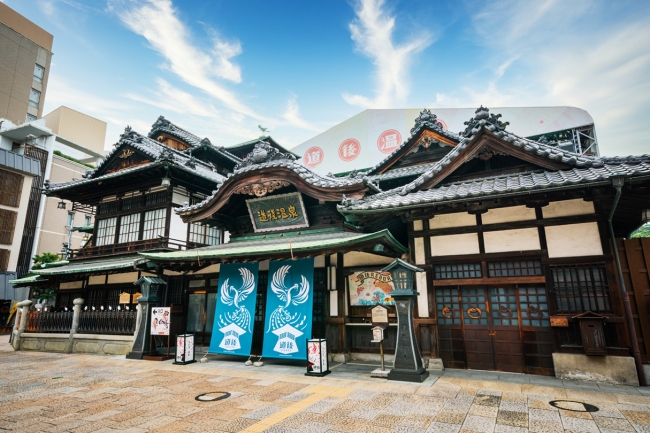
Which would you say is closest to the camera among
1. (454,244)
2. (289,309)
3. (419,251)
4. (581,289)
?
(581,289)

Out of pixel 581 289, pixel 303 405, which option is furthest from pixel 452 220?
pixel 303 405

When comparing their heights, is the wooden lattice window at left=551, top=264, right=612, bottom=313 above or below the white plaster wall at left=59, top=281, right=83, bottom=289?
below

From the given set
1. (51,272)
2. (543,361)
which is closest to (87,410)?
(543,361)

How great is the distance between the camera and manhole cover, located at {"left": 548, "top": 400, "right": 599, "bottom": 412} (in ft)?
21.2

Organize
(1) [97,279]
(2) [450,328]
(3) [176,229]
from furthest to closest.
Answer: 1. (1) [97,279]
2. (3) [176,229]
3. (2) [450,328]

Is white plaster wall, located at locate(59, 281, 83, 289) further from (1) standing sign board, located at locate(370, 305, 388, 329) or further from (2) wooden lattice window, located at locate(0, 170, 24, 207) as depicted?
(2) wooden lattice window, located at locate(0, 170, 24, 207)

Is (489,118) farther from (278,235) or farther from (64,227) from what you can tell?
(64,227)

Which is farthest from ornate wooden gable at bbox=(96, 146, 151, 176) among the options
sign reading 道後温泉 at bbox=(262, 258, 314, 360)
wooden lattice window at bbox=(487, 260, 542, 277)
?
wooden lattice window at bbox=(487, 260, 542, 277)

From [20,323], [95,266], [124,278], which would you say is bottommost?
[20,323]

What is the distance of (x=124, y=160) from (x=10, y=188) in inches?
996

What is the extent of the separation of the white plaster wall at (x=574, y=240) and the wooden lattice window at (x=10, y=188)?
46.7m

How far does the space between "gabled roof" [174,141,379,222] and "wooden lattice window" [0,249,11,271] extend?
34.0 m

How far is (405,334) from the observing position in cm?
916

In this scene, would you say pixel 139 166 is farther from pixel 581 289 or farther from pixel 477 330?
pixel 581 289
